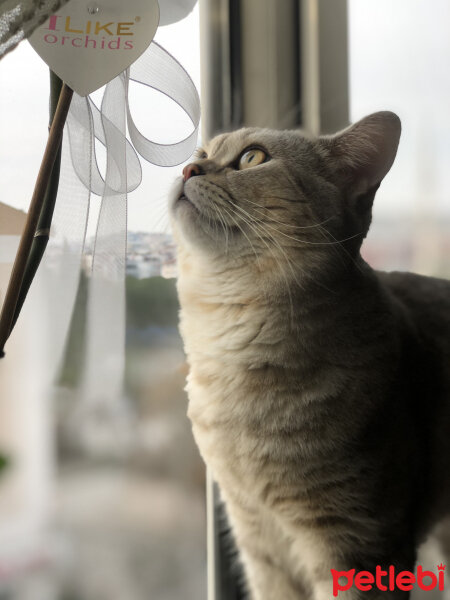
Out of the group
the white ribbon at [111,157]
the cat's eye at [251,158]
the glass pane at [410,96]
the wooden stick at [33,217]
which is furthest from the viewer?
the glass pane at [410,96]

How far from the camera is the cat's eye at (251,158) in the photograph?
821mm

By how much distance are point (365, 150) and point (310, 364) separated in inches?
11.1

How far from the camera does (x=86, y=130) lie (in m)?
Answer: 0.69

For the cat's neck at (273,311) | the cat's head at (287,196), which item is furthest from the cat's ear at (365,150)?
the cat's neck at (273,311)

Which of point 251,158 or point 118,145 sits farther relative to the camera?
point 251,158

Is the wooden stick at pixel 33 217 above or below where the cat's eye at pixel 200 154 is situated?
below

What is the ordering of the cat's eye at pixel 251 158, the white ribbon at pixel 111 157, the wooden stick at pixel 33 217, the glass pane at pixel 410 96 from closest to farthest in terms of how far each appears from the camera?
the wooden stick at pixel 33 217 < the white ribbon at pixel 111 157 < the cat's eye at pixel 251 158 < the glass pane at pixel 410 96

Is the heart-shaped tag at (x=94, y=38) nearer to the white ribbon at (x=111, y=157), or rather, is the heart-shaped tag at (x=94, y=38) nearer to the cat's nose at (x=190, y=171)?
the white ribbon at (x=111, y=157)

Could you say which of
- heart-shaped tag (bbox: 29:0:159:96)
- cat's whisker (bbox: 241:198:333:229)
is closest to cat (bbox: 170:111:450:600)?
cat's whisker (bbox: 241:198:333:229)

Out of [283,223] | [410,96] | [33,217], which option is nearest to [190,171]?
[283,223]

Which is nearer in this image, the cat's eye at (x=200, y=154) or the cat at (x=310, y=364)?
the cat at (x=310, y=364)

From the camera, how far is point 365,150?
79 centimetres

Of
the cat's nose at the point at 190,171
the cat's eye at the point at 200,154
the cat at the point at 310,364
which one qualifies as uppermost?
the cat's eye at the point at 200,154

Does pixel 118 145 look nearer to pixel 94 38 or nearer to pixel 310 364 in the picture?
pixel 94 38
